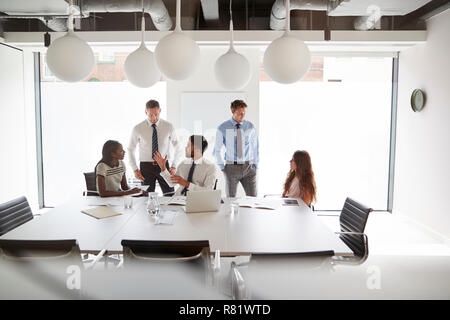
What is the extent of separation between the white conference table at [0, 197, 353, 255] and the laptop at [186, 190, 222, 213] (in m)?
0.05

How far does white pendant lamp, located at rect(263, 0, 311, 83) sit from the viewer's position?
5.67 ft

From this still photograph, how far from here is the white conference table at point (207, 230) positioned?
6.38ft

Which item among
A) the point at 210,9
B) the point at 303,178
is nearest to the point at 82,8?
the point at 210,9

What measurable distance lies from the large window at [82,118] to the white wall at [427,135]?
134 inches

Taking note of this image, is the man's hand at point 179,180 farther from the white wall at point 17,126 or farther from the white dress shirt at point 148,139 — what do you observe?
the white wall at point 17,126

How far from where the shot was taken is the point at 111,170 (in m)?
3.34

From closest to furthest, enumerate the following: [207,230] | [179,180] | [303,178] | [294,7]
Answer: [207,230] < [303,178] < [179,180] < [294,7]

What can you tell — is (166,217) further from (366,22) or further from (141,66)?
(366,22)

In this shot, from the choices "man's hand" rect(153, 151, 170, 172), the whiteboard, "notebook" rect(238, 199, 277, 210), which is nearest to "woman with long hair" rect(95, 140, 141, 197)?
"man's hand" rect(153, 151, 170, 172)

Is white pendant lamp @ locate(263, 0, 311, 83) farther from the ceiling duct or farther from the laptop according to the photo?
the ceiling duct

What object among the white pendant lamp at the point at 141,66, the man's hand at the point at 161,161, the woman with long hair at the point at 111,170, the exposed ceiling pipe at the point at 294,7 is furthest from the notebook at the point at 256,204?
the exposed ceiling pipe at the point at 294,7

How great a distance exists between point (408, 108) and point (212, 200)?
11.9ft

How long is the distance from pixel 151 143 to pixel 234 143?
0.98 m

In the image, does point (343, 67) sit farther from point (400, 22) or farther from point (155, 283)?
point (155, 283)
